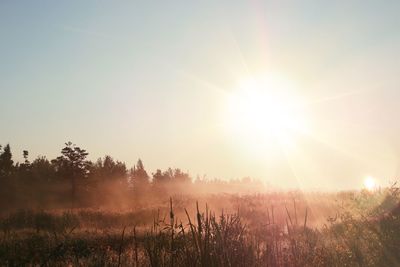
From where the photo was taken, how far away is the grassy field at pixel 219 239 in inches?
145

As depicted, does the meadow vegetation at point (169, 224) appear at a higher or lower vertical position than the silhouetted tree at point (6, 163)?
lower

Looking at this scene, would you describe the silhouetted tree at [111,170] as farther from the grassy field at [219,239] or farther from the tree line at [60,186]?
the grassy field at [219,239]

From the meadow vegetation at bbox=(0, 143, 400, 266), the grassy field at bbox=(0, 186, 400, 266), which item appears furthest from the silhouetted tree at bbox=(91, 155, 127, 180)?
the grassy field at bbox=(0, 186, 400, 266)

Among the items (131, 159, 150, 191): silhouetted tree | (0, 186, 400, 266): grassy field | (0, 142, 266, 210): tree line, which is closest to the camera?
(0, 186, 400, 266): grassy field

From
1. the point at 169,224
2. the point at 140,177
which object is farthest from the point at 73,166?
the point at 169,224

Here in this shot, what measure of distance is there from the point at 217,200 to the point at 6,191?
2831 cm

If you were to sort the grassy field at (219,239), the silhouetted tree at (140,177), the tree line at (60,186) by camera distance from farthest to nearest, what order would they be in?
the silhouetted tree at (140,177), the tree line at (60,186), the grassy field at (219,239)

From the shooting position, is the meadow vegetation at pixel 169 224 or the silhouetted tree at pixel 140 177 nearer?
the meadow vegetation at pixel 169 224

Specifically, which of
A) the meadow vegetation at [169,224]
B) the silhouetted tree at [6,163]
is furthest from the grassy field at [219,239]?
the silhouetted tree at [6,163]

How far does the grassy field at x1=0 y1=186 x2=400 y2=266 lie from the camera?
367 cm

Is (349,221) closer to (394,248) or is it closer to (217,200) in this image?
(394,248)

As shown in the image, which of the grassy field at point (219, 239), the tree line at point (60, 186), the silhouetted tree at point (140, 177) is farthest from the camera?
the silhouetted tree at point (140, 177)

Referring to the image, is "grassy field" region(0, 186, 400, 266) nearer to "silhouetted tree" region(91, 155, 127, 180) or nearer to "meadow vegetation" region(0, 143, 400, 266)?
"meadow vegetation" region(0, 143, 400, 266)

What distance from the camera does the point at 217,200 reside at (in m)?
51.1
